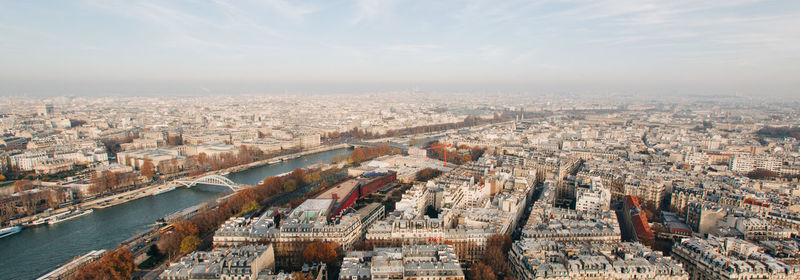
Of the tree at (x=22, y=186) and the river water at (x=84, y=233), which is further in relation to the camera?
the tree at (x=22, y=186)

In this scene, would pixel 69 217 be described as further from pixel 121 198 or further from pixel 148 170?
pixel 148 170

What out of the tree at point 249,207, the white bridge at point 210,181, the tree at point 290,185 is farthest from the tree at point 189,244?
the white bridge at point 210,181

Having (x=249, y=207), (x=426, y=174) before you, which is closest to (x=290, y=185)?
(x=249, y=207)

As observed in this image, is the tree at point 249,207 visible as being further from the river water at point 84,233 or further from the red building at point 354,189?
the river water at point 84,233

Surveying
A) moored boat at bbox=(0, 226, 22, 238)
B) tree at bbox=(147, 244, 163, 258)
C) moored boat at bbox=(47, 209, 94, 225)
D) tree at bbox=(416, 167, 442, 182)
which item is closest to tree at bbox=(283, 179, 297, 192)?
tree at bbox=(416, 167, 442, 182)

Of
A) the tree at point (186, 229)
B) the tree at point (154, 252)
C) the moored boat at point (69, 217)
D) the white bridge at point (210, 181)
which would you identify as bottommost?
the moored boat at point (69, 217)

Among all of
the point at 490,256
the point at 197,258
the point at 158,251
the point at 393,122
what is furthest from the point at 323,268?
the point at 393,122
